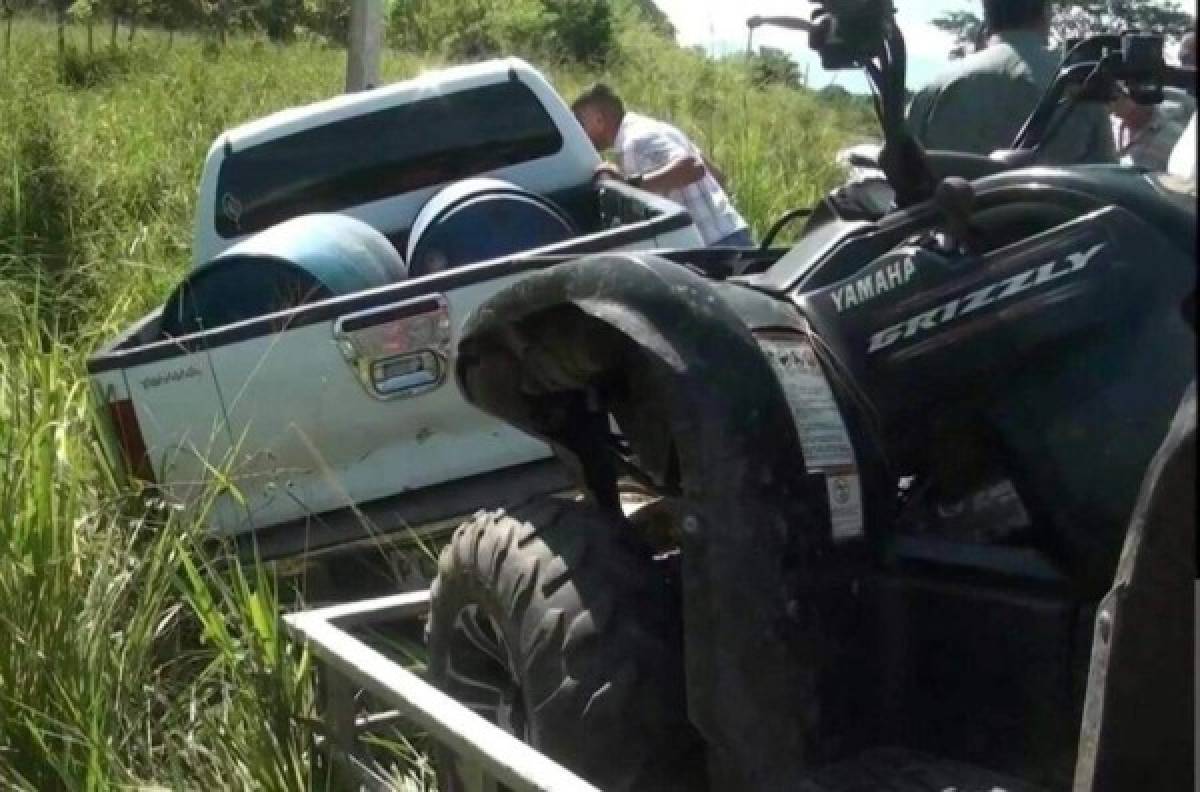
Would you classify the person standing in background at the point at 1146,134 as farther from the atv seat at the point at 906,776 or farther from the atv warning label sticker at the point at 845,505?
the atv seat at the point at 906,776

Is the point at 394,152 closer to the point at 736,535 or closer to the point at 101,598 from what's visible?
the point at 101,598

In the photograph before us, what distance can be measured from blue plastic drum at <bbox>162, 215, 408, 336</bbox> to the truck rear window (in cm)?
145

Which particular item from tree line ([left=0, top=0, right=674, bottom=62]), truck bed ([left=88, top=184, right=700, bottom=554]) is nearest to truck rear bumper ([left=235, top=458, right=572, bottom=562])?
truck bed ([left=88, top=184, right=700, bottom=554])

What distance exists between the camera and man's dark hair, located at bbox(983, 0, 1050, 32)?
539 cm

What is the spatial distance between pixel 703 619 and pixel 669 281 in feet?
1.64

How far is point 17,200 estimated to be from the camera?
325 inches

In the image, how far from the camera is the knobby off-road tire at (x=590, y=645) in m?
2.82

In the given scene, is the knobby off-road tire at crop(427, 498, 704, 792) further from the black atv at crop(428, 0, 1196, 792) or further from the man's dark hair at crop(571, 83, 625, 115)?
the man's dark hair at crop(571, 83, 625, 115)

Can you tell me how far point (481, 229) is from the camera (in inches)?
245

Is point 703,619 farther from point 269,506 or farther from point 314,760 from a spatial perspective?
point 269,506

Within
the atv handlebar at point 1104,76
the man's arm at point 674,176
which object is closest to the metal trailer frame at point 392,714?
the atv handlebar at point 1104,76

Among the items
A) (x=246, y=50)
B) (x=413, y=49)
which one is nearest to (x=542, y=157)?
(x=246, y=50)

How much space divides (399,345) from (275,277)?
1.95 feet

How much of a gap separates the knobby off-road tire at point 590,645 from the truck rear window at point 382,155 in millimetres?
4395
